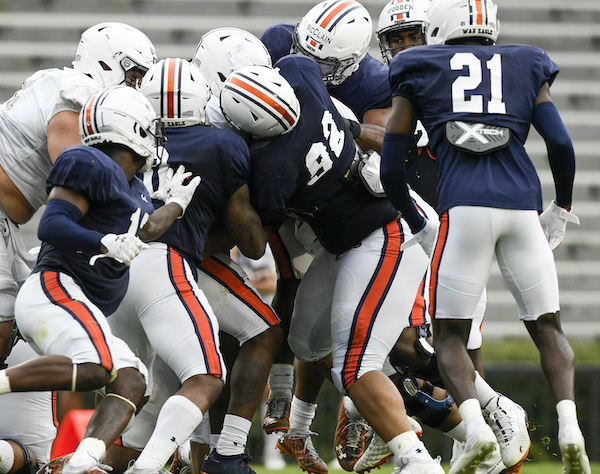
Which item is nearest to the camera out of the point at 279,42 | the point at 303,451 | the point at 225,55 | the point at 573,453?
the point at 573,453

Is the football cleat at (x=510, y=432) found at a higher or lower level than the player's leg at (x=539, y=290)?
lower

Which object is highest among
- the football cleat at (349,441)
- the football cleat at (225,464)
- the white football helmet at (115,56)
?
the white football helmet at (115,56)

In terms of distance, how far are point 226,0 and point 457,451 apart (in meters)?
9.03

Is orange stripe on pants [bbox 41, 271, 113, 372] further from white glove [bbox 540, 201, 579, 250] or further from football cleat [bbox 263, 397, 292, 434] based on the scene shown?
white glove [bbox 540, 201, 579, 250]

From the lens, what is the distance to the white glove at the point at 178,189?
4.98 metres

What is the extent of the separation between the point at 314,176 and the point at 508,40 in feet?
31.3

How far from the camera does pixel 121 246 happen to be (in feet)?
14.5

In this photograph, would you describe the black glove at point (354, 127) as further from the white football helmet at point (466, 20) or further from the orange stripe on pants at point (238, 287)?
the orange stripe on pants at point (238, 287)

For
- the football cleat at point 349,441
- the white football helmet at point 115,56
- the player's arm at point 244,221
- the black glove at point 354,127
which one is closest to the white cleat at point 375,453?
the football cleat at point 349,441

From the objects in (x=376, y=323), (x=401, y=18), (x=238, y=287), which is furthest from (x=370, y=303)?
(x=401, y=18)

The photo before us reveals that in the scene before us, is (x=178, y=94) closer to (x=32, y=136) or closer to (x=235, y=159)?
(x=235, y=159)

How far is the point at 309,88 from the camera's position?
17.5 feet

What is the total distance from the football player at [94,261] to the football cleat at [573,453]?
71.8 inches

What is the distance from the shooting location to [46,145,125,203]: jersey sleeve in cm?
450
